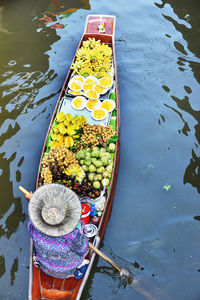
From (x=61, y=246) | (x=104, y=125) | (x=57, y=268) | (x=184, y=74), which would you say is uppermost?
(x=184, y=74)

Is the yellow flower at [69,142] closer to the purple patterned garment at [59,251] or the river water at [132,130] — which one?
the river water at [132,130]

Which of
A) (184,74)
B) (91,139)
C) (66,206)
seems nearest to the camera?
(66,206)

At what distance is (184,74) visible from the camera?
8617mm

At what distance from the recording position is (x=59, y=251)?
10.6ft

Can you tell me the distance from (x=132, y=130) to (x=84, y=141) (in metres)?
A: 2.33

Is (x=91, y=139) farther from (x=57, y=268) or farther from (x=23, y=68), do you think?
(x=23, y=68)

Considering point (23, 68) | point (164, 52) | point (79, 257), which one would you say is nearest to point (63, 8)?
point (23, 68)

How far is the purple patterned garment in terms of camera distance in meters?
3.15

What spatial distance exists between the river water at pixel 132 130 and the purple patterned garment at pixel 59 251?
135 cm

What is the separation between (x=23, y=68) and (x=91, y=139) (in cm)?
519

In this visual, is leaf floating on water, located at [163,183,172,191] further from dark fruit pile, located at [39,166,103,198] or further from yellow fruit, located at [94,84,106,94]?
yellow fruit, located at [94,84,106,94]

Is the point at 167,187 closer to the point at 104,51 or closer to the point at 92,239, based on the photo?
the point at 92,239

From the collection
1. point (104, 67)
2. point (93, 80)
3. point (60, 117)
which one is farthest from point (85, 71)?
point (60, 117)

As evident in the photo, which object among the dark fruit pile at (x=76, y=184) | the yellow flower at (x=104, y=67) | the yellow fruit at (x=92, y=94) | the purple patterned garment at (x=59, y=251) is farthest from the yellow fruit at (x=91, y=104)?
the purple patterned garment at (x=59, y=251)
